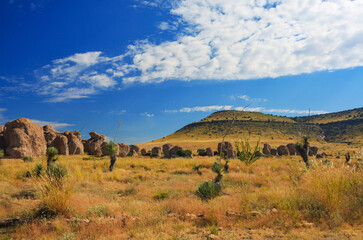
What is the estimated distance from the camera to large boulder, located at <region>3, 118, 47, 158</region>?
86.6ft

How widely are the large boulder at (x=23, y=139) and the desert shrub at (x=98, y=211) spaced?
2441cm

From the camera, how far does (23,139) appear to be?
2702 cm

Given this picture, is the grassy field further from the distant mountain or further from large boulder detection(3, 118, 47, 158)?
the distant mountain

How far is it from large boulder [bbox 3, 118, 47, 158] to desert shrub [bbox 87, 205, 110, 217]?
80.1 ft

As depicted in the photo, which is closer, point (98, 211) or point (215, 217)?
point (215, 217)

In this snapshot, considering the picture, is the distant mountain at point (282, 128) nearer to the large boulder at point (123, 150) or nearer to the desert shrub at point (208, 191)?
the large boulder at point (123, 150)

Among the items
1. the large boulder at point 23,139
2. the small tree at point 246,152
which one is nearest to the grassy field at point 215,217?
the small tree at point 246,152

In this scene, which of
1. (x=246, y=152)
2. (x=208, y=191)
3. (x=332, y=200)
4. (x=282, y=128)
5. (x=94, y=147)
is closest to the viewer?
(x=332, y=200)

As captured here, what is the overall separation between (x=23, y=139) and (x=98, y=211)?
25366mm

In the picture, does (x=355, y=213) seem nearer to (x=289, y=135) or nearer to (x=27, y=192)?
(x=27, y=192)

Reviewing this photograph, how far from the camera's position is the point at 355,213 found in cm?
649

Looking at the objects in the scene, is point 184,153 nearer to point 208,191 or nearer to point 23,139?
point 23,139

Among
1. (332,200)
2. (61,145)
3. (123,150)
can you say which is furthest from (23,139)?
(332,200)

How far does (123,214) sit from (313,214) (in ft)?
19.4
